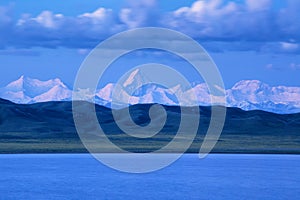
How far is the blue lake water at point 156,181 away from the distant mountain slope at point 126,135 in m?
29.0

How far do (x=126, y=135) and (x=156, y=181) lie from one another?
3380 inches

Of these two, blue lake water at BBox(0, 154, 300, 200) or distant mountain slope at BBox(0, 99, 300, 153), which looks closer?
blue lake water at BBox(0, 154, 300, 200)

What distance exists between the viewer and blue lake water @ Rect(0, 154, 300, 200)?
5888 centimetres

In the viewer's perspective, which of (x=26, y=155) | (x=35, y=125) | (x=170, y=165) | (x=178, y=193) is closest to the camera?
(x=178, y=193)

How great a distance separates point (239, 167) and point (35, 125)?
9099 centimetres

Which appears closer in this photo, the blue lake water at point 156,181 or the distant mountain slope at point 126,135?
the blue lake water at point 156,181

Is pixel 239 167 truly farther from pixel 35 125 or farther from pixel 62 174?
pixel 35 125

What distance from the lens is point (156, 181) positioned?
70938 mm

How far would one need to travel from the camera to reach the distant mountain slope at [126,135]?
5038 inches

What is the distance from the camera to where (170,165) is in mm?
98312

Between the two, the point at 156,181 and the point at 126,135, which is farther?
the point at 126,135

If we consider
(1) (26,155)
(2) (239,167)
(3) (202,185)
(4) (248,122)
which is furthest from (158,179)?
(4) (248,122)

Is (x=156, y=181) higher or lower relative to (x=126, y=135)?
lower

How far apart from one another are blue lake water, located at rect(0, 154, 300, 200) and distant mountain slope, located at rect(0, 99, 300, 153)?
95.2ft
